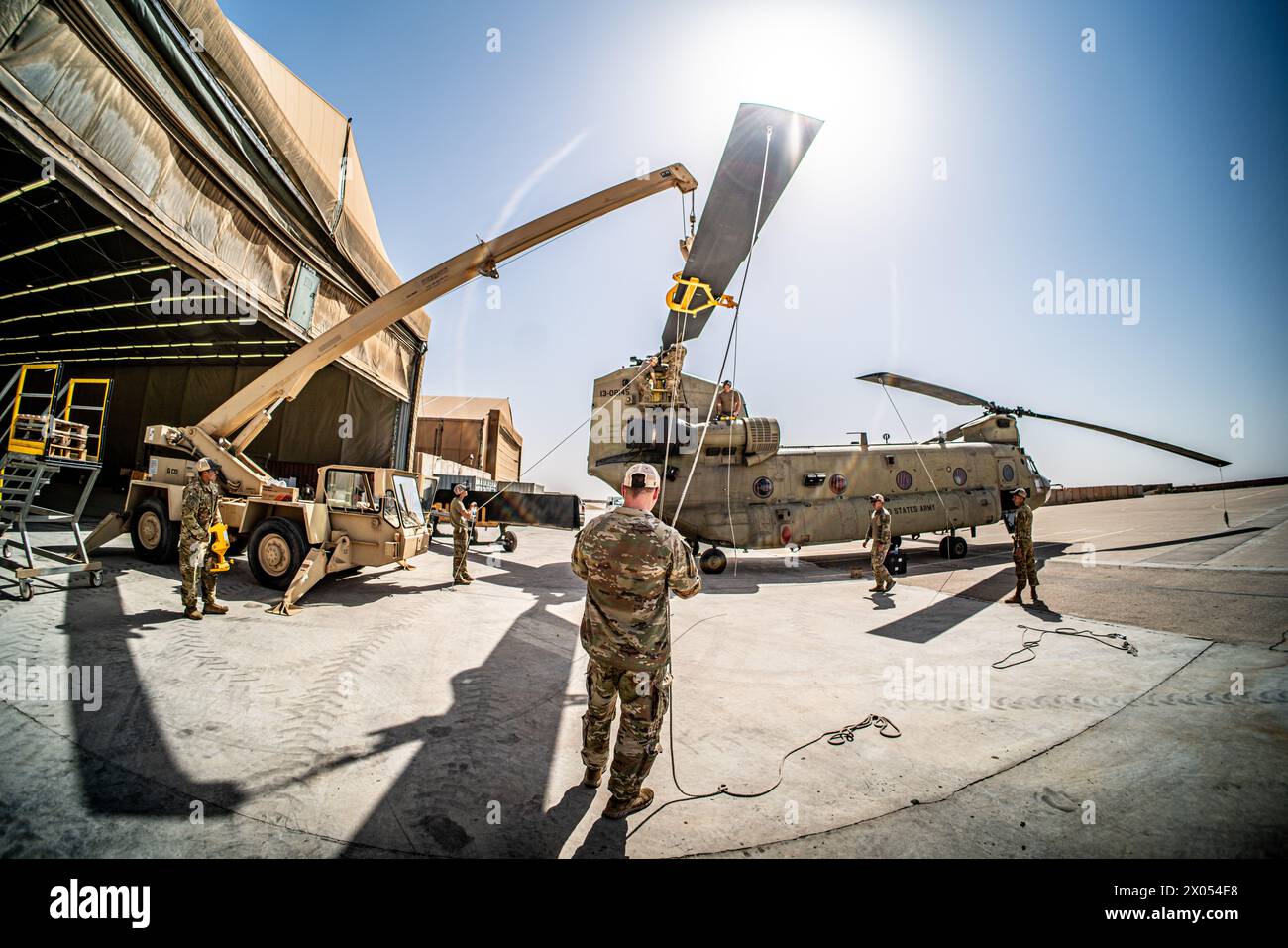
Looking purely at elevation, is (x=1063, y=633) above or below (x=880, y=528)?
below

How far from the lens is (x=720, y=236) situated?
545 centimetres

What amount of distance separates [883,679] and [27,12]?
1145 centimetres

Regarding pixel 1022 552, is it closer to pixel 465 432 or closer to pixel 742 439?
pixel 742 439

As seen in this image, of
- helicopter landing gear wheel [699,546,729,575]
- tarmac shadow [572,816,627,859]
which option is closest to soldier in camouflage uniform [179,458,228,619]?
tarmac shadow [572,816,627,859]

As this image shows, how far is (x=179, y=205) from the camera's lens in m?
7.13

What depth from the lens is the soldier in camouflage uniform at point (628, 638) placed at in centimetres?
237

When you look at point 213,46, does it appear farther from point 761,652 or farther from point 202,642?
point 761,652

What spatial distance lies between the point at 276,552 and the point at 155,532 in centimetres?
321

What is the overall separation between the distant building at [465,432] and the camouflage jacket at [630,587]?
25684 millimetres

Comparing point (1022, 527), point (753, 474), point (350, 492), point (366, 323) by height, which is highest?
point (366, 323)

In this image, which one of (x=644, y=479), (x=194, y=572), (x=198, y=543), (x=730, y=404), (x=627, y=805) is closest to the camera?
(x=627, y=805)

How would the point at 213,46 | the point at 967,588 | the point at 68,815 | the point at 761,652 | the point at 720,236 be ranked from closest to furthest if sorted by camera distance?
the point at 68,815, the point at 761,652, the point at 720,236, the point at 213,46, the point at 967,588

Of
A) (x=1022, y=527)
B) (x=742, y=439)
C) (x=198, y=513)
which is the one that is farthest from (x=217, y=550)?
(x=1022, y=527)
